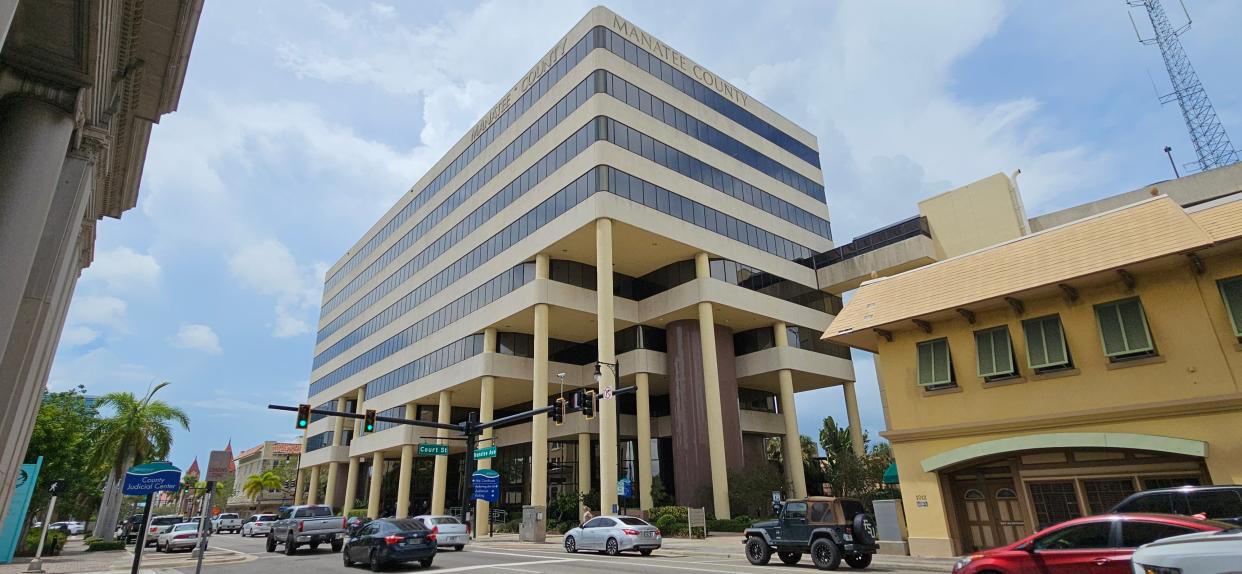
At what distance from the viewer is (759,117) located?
49.6 m

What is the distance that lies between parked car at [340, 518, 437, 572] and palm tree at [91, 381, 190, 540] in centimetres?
3005

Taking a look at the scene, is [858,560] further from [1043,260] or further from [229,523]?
[229,523]

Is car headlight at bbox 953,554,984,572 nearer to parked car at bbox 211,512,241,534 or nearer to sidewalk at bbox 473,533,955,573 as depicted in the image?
sidewalk at bbox 473,533,955,573

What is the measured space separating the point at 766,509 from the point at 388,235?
48.3 m

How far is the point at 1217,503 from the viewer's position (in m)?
11.2

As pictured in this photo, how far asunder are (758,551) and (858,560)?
283 cm

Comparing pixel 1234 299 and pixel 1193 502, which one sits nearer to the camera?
pixel 1193 502

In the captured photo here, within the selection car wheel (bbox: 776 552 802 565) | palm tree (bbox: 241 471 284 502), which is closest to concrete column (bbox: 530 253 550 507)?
car wheel (bbox: 776 552 802 565)

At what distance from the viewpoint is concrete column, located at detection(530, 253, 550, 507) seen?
35556 millimetres

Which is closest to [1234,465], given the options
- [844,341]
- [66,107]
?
[844,341]

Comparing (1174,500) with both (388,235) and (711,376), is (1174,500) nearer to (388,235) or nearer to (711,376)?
(711,376)

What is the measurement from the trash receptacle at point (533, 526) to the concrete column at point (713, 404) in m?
9.85

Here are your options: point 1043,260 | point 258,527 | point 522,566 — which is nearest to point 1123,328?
point 1043,260

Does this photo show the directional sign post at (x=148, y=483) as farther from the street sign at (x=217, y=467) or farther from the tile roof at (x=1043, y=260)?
the tile roof at (x=1043, y=260)
